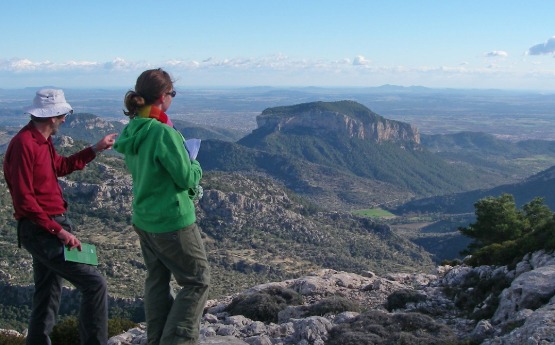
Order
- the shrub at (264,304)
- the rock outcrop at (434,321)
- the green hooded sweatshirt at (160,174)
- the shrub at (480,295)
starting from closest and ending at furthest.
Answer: the green hooded sweatshirt at (160,174)
the rock outcrop at (434,321)
the shrub at (480,295)
the shrub at (264,304)

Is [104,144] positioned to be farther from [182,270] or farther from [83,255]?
[182,270]

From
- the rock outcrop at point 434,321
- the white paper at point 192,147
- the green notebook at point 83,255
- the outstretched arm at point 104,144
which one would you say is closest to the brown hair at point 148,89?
the white paper at point 192,147

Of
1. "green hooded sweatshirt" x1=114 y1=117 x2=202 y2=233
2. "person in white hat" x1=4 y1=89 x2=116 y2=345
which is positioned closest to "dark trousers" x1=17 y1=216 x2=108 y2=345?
"person in white hat" x1=4 y1=89 x2=116 y2=345

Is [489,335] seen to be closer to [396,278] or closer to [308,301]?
[308,301]

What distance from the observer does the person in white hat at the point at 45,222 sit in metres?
5.29

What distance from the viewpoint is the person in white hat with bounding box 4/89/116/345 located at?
17.4 ft

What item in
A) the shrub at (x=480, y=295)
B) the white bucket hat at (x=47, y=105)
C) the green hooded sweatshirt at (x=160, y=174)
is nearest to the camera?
the green hooded sweatshirt at (x=160, y=174)

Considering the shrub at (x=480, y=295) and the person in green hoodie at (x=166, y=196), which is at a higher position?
the person in green hoodie at (x=166, y=196)

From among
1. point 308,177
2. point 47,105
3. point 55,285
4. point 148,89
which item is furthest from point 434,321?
point 308,177

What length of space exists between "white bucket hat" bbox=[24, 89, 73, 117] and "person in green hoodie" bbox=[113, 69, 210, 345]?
3.19 feet

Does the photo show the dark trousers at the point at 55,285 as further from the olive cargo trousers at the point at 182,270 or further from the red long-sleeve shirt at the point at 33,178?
the olive cargo trousers at the point at 182,270

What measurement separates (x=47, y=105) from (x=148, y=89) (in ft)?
4.51

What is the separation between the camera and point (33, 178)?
212 inches

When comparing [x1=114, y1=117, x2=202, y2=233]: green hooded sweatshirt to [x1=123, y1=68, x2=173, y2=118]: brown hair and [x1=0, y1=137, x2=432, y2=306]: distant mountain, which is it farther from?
[x1=0, y1=137, x2=432, y2=306]: distant mountain
